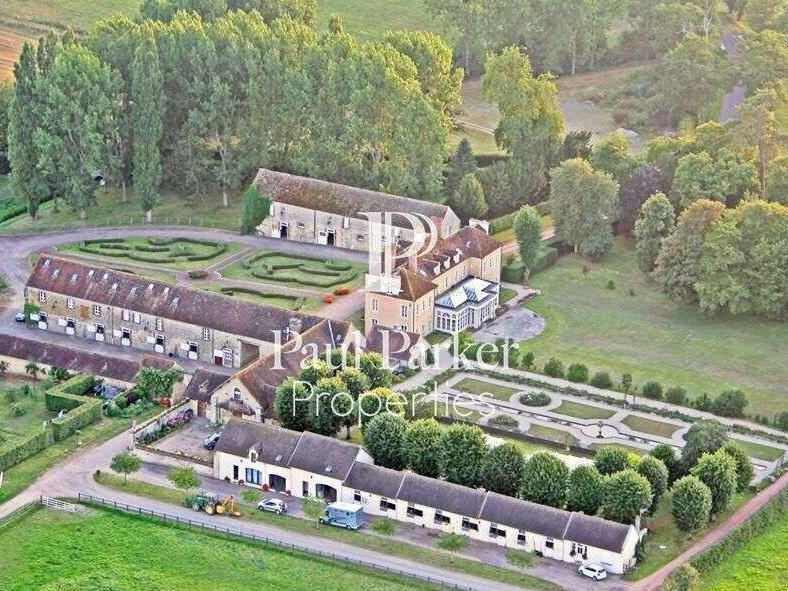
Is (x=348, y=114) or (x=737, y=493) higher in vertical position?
(x=348, y=114)

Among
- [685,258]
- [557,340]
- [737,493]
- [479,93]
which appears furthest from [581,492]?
[479,93]

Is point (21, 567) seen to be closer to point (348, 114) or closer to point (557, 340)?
point (557, 340)

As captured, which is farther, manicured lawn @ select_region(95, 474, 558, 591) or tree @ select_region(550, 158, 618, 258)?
tree @ select_region(550, 158, 618, 258)

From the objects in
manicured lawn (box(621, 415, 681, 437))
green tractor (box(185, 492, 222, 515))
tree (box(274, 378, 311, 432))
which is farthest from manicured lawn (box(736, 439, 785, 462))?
green tractor (box(185, 492, 222, 515))

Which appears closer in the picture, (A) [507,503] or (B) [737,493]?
(A) [507,503]

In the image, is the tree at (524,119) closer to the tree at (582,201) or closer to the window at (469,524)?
the tree at (582,201)

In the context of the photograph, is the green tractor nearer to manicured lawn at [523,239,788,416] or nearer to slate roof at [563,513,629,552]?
slate roof at [563,513,629,552]

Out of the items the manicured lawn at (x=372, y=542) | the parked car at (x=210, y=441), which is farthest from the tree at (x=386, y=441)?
the parked car at (x=210, y=441)
